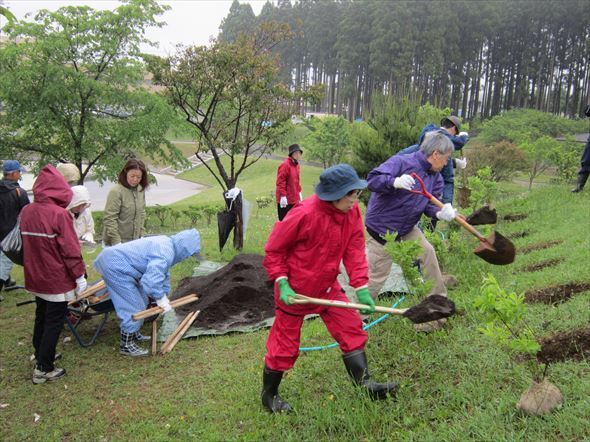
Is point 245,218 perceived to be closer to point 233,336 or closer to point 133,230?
point 133,230

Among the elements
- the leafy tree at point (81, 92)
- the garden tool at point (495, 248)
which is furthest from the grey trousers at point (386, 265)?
the leafy tree at point (81, 92)

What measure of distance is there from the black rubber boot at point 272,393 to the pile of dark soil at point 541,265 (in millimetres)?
3487

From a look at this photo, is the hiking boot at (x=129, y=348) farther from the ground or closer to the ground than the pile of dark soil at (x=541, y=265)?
closer to the ground

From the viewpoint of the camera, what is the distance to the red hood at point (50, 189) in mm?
3838

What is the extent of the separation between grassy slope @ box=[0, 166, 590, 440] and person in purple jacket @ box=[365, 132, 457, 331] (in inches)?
19.3

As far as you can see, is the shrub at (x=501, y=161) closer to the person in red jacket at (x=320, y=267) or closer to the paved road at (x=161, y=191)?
the person in red jacket at (x=320, y=267)

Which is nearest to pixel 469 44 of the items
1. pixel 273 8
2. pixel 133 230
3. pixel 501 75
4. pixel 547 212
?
pixel 501 75

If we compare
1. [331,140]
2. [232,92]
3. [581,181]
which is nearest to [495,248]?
[232,92]

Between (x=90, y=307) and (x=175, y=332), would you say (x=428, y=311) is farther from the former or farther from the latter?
(x=90, y=307)

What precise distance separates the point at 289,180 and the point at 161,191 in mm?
19792

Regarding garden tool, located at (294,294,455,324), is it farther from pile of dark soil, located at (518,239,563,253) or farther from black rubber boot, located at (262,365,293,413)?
pile of dark soil, located at (518,239,563,253)

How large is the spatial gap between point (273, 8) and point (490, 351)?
55887 millimetres

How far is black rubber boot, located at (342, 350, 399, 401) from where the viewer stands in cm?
299

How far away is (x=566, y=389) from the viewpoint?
8.84ft
